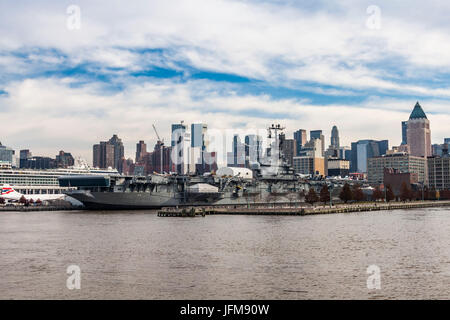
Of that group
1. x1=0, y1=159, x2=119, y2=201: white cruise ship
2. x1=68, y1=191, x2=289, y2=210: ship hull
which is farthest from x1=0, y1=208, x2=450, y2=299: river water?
x1=0, y1=159, x2=119, y2=201: white cruise ship

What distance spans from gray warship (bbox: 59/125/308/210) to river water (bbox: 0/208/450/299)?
172ft

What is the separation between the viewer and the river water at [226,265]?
2434 centimetres

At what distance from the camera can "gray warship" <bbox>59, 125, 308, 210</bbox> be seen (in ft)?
341

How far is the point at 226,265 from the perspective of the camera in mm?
31438

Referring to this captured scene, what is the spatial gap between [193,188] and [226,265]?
265 ft

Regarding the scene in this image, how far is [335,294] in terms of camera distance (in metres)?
23.8

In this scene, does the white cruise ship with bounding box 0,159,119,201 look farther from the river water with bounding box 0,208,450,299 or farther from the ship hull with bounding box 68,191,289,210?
the river water with bounding box 0,208,450,299
